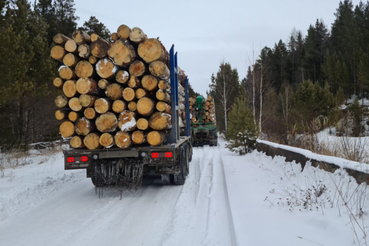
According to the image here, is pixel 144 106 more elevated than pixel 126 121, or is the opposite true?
pixel 144 106

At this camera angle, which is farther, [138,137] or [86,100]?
[138,137]

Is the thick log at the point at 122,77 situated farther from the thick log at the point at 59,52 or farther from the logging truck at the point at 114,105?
the thick log at the point at 59,52

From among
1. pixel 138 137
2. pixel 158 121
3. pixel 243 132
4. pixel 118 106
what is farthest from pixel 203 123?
pixel 118 106

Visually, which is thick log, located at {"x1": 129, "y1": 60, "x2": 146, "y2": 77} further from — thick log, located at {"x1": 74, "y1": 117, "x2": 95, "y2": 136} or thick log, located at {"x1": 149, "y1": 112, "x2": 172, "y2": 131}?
thick log, located at {"x1": 74, "y1": 117, "x2": 95, "y2": 136}

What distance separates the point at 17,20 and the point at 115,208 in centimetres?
1354

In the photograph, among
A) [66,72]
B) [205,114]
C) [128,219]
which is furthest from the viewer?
[205,114]

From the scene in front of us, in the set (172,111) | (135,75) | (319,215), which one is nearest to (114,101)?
(135,75)

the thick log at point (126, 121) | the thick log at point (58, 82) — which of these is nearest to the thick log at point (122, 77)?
the thick log at point (126, 121)

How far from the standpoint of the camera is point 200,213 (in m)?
4.47

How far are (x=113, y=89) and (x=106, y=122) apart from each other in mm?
718

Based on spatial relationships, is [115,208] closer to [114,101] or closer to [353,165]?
[114,101]

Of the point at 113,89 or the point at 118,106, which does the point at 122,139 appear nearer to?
the point at 118,106

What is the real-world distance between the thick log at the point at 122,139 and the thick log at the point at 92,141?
417mm

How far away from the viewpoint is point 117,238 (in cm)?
360
